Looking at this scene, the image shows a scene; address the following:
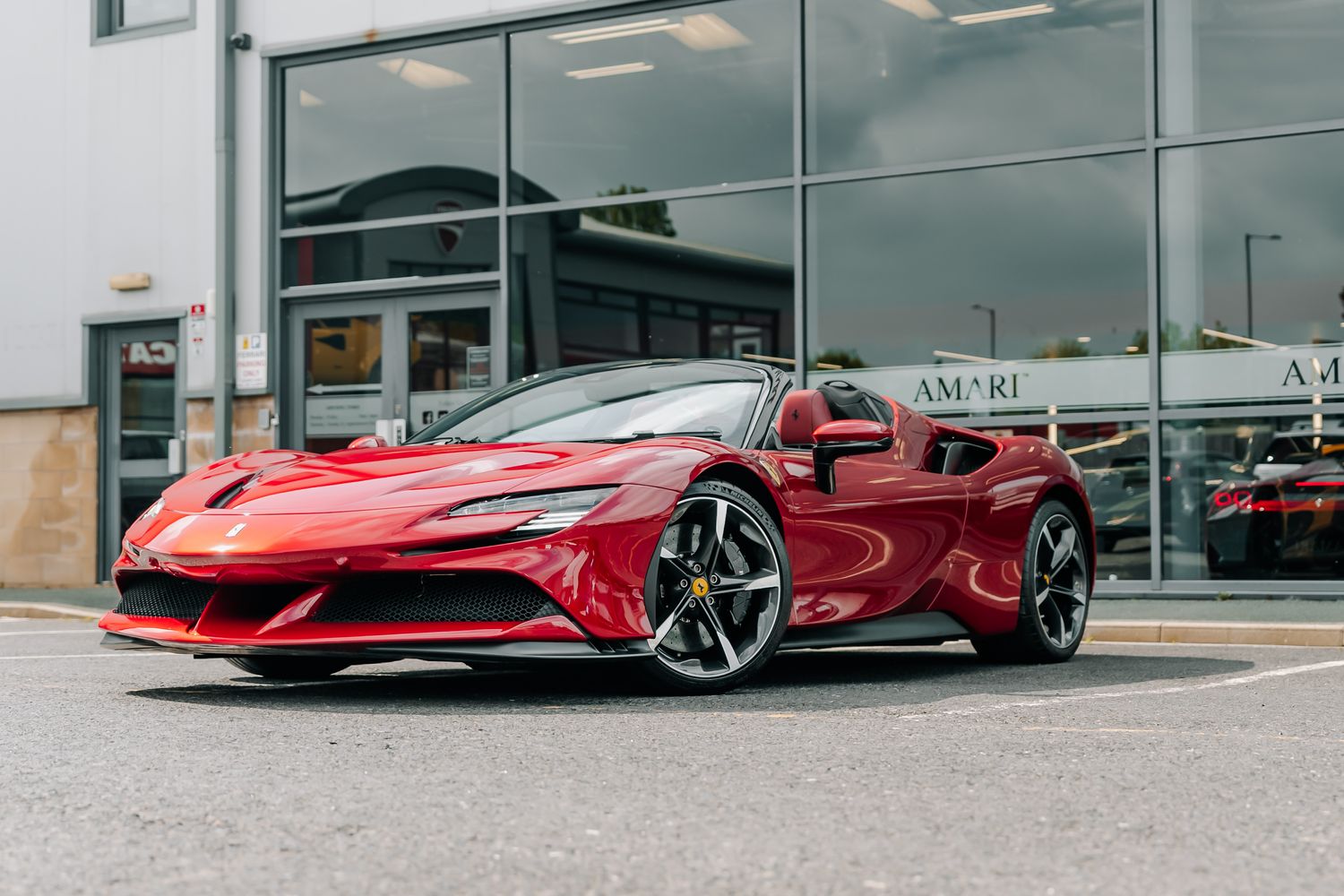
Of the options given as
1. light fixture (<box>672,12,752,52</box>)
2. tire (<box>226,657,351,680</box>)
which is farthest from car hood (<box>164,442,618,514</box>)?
light fixture (<box>672,12,752,52</box>)

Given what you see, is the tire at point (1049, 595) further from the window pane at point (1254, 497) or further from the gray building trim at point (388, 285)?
the gray building trim at point (388, 285)

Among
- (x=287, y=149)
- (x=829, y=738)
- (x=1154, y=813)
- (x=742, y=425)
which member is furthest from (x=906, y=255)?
(x=1154, y=813)

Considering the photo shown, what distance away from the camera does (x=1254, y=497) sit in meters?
11.0

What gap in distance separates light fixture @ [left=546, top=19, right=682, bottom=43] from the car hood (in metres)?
8.04

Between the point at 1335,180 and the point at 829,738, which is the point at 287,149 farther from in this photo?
the point at 829,738

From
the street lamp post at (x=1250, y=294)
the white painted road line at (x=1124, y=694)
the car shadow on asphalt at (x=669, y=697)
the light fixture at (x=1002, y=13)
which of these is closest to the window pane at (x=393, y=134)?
the light fixture at (x=1002, y=13)

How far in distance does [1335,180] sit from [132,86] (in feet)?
32.4

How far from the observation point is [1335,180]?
1088cm

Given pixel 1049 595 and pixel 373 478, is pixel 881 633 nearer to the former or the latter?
pixel 1049 595

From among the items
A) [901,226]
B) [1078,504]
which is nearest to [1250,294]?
[901,226]

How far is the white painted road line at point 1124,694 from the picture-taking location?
15.9ft

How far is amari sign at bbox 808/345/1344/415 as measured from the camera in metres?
10.8

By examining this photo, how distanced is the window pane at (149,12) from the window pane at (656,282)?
3.90m

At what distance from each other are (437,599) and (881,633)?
1.82 m
